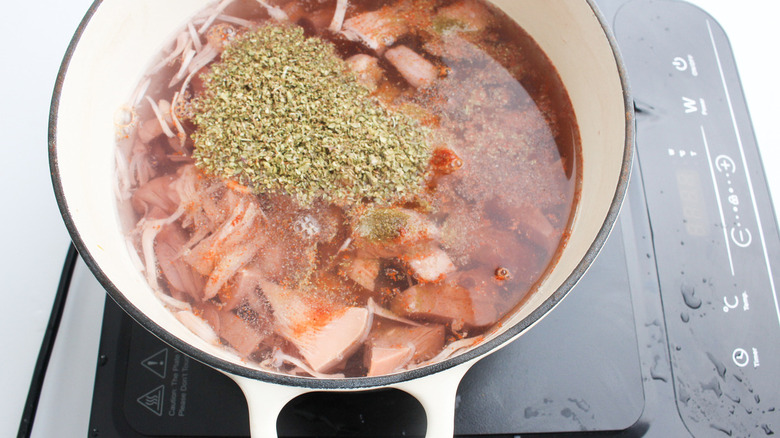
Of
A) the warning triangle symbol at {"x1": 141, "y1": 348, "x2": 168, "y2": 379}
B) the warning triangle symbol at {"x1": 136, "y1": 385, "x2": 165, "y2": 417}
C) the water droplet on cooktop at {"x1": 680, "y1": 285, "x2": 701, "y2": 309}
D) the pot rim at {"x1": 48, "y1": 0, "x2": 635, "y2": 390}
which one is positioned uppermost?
the pot rim at {"x1": 48, "y1": 0, "x2": 635, "y2": 390}

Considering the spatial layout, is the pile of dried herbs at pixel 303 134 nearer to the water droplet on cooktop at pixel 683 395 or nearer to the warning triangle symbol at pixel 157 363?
the warning triangle symbol at pixel 157 363

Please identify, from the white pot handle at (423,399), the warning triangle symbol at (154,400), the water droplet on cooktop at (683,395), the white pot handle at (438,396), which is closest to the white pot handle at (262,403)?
the white pot handle at (423,399)

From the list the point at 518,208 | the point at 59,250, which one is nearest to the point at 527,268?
the point at 518,208

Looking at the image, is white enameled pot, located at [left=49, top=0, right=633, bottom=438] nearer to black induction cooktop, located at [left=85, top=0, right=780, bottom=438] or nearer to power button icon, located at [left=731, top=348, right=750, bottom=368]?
black induction cooktop, located at [left=85, top=0, right=780, bottom=438]

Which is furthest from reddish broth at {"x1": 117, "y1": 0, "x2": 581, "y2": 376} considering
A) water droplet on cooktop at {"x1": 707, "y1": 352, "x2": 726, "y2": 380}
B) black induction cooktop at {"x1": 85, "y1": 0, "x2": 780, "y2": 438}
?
water droplet on cooktop at {"x1": 707, "y1": 352, "x2": 726, "y2": 380}

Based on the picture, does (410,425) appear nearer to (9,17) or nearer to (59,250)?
(59,250)

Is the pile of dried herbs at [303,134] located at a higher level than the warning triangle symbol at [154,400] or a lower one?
higher

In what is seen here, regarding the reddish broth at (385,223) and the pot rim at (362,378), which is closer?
the pot rim at (362,378)
